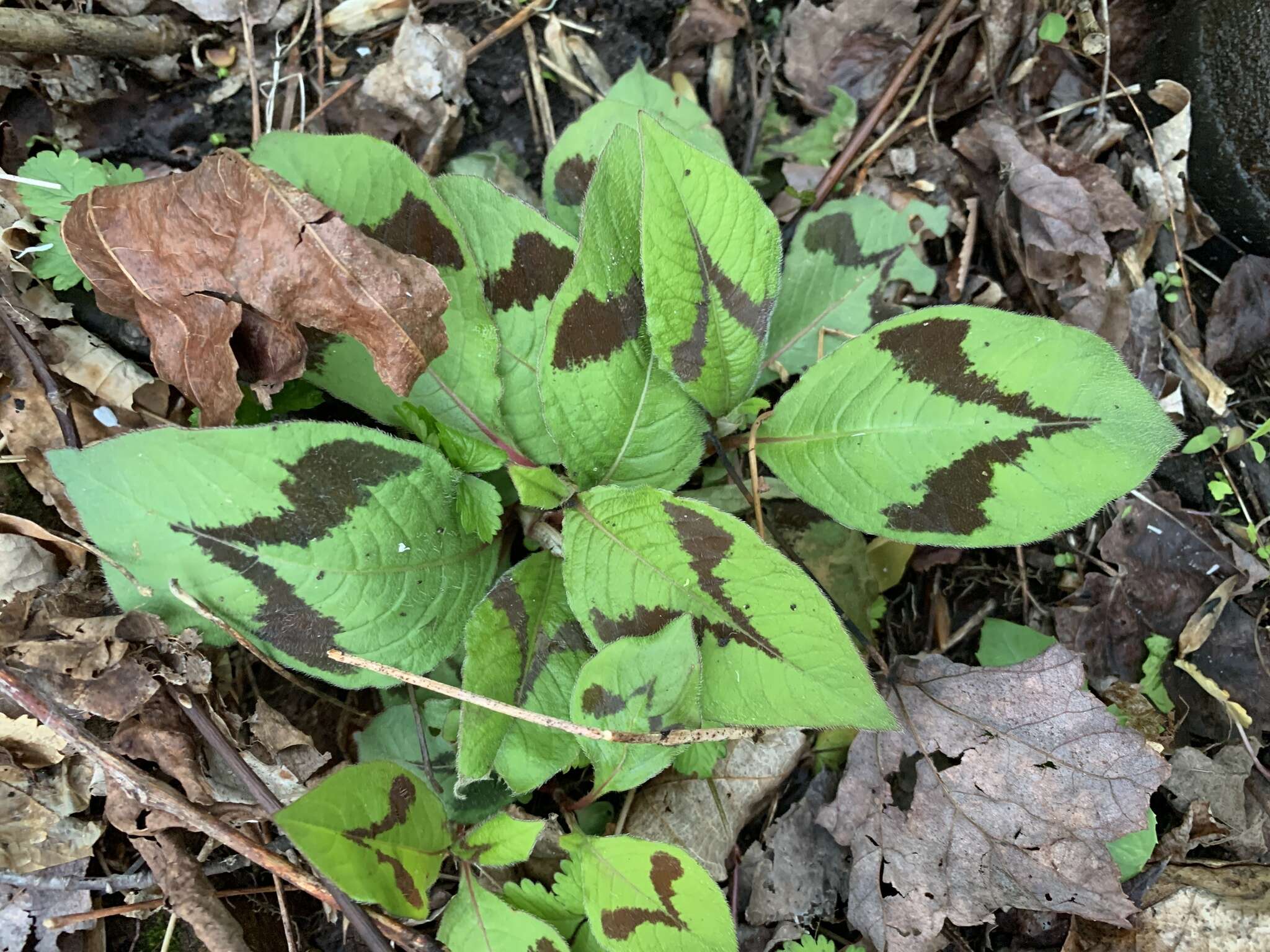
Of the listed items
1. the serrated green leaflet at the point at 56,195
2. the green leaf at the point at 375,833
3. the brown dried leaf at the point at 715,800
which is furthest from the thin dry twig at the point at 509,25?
the brown dried leaf at the point at 715,800

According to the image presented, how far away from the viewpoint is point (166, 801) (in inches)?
73.0

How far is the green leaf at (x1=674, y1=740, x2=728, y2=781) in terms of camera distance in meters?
2.07

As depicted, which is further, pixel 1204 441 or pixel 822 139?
pixel 822 139

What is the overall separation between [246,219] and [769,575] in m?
1.35

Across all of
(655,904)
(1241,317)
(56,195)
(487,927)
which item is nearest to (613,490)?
(655,904)

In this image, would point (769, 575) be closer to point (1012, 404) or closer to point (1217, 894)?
point (1012, 404)

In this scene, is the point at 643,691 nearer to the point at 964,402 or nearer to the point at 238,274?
the point at 964,402

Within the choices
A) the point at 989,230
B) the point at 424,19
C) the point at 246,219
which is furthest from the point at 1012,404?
the point at 424,19

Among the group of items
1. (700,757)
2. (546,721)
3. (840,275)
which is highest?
(840,275)

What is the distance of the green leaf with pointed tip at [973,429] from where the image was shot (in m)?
1.75

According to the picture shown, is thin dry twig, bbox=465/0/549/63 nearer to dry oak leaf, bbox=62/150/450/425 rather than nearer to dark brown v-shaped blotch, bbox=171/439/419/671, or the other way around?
dry oak leaf, bbox=62/150/450/425

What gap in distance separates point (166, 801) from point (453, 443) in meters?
1.01

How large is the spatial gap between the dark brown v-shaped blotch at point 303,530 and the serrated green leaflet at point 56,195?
2.54 feet

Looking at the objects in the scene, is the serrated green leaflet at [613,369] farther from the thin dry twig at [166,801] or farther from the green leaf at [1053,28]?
the green leaf at [1053,28]
